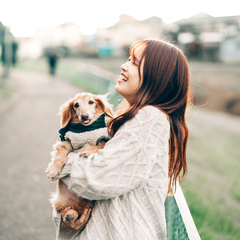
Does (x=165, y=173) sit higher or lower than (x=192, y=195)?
higher

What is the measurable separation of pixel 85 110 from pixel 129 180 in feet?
2.69

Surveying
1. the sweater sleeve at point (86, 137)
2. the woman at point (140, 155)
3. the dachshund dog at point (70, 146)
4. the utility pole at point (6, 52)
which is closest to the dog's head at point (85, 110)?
the dachshund dog at point (70, 146)

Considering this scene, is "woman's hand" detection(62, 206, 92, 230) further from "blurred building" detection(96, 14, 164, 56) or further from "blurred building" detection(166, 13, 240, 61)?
"blurred building" detection(96, 14, 164, 56)

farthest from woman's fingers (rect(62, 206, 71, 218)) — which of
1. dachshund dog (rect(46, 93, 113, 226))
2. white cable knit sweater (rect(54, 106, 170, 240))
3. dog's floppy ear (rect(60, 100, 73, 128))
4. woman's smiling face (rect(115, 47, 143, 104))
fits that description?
woman's smiling face (rect(115, 47, 143, 104))

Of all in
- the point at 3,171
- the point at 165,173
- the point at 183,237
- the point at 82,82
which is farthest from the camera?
the point at 82,82

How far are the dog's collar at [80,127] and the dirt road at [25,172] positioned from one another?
204 cm

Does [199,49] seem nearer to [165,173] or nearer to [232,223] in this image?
[232,223]

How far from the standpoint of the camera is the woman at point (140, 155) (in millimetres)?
1487

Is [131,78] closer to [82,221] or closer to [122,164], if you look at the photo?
[122,164]

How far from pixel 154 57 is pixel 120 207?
0.93 metres

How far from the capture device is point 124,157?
1.48 metres

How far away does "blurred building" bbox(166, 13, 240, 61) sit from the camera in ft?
124

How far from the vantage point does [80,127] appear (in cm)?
205

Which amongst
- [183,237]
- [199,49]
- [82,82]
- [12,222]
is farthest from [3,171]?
[199,49]
